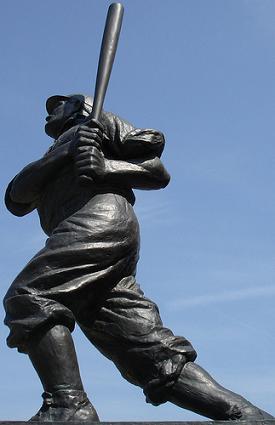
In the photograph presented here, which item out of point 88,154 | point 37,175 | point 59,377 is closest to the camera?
point 59,377

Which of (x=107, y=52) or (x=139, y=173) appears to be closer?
(x=139, y=173)

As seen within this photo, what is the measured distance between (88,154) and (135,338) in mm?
1210

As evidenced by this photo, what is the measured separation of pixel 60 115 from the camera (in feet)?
20.7

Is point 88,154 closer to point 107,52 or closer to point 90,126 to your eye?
point 90,126

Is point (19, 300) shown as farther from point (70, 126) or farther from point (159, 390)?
point (70, 126)

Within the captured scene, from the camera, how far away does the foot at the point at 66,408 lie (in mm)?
4945

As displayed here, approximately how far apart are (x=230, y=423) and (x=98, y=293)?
113 cm

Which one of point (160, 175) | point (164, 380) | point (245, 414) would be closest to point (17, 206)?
point (160, 175)

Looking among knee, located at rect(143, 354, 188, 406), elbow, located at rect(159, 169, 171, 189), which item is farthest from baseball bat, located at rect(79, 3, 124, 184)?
knee, located at rect(143, 354, 188, 406)

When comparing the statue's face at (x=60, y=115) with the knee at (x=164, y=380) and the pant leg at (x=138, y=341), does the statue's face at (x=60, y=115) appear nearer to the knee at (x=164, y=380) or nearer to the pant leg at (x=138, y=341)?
the pant leg at (x=138, y=341)

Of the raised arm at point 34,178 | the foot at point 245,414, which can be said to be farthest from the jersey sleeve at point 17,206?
the foot at point 245,414

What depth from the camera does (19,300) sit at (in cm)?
525

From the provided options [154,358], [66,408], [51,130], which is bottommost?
[66,408]

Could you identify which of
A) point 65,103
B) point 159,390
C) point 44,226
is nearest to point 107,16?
point 65,103
